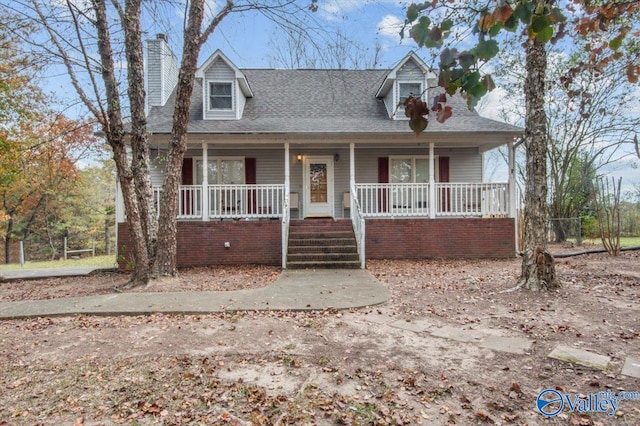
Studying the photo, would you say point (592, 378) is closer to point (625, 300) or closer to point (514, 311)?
point (514, 311)

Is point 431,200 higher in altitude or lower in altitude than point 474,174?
lower

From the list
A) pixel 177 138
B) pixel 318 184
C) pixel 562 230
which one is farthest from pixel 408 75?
pixel 562 230

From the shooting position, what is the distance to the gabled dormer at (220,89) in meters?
11.4

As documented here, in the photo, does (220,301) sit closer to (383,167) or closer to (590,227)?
(383,167)

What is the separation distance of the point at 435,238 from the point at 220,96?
8.18m

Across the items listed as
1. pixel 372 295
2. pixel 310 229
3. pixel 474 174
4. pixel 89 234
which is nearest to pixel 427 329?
pixel 372 295

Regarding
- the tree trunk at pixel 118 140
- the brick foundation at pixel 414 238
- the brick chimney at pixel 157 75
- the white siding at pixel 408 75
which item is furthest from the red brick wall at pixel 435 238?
the brick chimney at pixel 157 75

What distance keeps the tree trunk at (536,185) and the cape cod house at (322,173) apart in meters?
3.69

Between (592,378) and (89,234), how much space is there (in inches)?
1184

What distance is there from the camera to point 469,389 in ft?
9.23

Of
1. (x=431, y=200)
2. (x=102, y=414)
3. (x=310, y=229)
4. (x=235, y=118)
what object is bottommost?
(x=102, y=414)

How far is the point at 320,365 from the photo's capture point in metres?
3.28

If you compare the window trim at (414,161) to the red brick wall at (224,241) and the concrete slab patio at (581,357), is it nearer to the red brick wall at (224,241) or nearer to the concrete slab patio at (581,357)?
the red brick wall at (224,241)

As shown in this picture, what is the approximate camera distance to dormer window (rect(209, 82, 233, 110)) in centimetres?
1154
